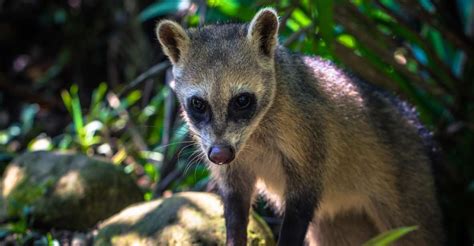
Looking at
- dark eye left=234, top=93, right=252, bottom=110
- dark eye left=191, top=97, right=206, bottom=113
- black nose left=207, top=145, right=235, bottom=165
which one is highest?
dark eye left=234, top=93, right=252, bottom=110

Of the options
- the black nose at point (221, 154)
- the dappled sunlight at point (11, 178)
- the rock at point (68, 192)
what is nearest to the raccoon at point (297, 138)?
the black nose at point (221, 154)

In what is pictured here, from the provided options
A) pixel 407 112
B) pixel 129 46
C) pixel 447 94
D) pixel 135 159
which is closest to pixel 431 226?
pixel 407 112

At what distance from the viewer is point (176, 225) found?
192 inches

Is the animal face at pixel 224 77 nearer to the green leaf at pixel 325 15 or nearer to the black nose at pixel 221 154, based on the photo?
the black nose at pixel 221 154

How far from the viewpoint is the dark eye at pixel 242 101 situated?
4.25 metres

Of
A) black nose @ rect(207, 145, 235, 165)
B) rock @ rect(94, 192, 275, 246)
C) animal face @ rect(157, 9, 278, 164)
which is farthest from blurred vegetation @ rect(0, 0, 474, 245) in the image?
black nose @ rect(207, 145, 235, 165)

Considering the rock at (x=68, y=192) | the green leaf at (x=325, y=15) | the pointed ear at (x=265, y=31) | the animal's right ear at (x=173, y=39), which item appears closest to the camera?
the pointed ear at (x=265, y=31)

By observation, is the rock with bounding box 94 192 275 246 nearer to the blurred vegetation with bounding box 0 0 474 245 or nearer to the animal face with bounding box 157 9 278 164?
the blurred vegetation with bounding box 0 0 474 245

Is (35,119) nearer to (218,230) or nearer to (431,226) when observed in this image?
(218,230)

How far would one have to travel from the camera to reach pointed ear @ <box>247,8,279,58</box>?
14.6ft

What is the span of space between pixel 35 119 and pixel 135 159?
2.34 meters

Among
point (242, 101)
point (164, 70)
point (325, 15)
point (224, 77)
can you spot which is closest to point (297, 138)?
point (242, 101)

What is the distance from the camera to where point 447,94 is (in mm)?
6535

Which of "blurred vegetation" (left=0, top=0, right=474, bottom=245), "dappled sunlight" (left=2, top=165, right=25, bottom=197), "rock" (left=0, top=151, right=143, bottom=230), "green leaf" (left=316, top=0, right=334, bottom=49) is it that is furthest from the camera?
"dappled sunlight" (left=2, top=165, right=25, bottom=197)
